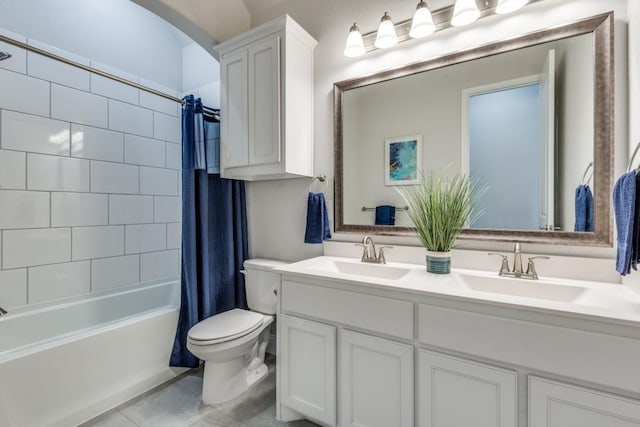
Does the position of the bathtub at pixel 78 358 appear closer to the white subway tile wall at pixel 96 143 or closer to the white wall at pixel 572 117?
the white subway tile wall at pixel 96 143

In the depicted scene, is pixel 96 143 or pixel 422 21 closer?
pixel 422 21

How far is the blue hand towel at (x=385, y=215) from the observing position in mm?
1689

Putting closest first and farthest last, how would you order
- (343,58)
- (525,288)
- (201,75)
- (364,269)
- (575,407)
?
(575,407) → (525,288) → (364,269) → (343,58) → (201,75)

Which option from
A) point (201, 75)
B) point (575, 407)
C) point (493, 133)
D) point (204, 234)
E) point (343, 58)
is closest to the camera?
point (575, 407)

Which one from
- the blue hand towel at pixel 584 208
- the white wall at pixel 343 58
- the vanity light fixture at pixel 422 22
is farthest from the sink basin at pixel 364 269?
the vanity light fixture at pixel 422 22

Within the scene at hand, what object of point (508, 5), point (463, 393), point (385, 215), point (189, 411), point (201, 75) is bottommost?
point (189, 411)

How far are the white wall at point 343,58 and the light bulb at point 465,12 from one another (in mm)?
81

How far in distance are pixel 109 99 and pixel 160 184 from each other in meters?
0.71

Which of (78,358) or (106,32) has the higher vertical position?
(106,32)

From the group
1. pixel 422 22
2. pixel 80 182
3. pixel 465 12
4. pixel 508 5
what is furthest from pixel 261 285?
pixel 508 5

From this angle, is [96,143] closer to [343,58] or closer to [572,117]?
[343,58]

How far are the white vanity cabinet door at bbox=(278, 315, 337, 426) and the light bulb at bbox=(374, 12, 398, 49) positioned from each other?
1.53 m

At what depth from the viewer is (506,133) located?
4.54 feet

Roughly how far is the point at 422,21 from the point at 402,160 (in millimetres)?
697
